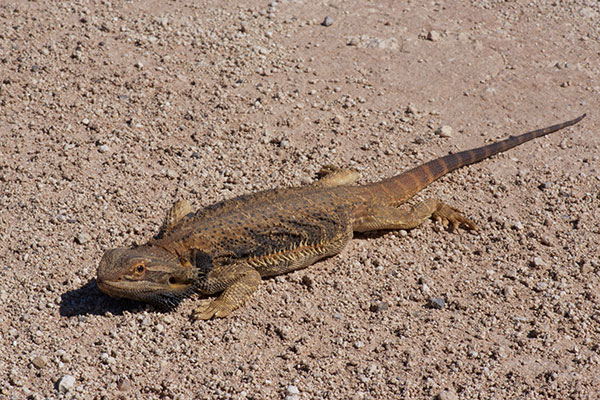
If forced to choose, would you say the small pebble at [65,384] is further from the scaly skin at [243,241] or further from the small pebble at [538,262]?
the small pebble at [538,262]

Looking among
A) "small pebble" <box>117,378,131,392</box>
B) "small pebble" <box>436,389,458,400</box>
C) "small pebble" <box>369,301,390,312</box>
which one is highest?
"small pebble" <box>117,378,131,392</box>

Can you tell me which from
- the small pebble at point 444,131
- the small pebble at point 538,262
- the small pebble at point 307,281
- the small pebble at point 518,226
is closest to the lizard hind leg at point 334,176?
the small pebble at point 307,281

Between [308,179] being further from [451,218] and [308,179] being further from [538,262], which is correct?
[538,262]

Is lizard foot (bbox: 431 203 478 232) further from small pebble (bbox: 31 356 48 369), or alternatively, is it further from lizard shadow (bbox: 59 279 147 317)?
small pebble (bbox: 31 356 48 369)

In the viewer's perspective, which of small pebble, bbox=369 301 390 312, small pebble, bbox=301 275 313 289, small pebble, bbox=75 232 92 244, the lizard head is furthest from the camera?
small pebble, bbox=75 232 92 244

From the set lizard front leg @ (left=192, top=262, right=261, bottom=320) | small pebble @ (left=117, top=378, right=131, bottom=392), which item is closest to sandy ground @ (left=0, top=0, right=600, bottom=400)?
small pebble @ (left=117, top=378, right=131, bottom=392)

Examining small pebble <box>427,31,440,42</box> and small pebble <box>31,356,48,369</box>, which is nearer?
small pebble <box>31,356,48,369</box>

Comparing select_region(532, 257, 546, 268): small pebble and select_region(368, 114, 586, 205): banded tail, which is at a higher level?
select_region(368, 114, 586, 205): banded tail

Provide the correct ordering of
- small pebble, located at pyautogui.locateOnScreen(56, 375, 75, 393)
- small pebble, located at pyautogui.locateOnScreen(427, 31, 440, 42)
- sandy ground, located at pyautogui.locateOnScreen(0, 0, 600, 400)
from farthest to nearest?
small pebble, located at pyautogui.locateOnScreen(427, 31, 440, 42), sandy ground, located at pyautogui.locateOnScreen(0, 0, 600, 400), small pebble, located at pyautogui.locateOnScreen(56, 375, 75, 393)
